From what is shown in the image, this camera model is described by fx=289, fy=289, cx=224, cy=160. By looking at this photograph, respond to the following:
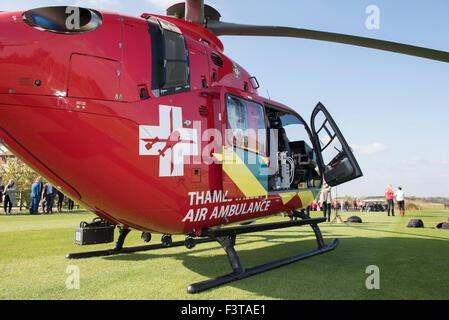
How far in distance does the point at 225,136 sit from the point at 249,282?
5.71 feet

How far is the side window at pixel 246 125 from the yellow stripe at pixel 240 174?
7.7 inches

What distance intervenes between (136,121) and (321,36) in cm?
314

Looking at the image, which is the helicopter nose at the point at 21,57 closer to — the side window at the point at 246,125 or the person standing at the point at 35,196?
the side window at the point at 246,125

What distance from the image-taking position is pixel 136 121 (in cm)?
278

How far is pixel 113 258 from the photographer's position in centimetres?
440

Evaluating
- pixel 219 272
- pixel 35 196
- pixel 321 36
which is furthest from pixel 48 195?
pixel 321 36

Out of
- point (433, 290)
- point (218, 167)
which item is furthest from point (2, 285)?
point (433, 290)

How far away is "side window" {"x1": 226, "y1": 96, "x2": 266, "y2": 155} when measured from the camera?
12.3 feet

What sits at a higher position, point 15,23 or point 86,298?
point 15,23

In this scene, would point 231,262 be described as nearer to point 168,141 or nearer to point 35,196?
point 168,141

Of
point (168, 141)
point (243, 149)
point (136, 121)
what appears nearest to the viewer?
point (136, 121)

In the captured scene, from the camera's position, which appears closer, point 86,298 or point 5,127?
point 5,127

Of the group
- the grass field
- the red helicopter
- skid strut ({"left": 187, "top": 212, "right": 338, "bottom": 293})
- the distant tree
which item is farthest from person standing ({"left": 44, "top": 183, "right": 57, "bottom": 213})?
the distant tree
